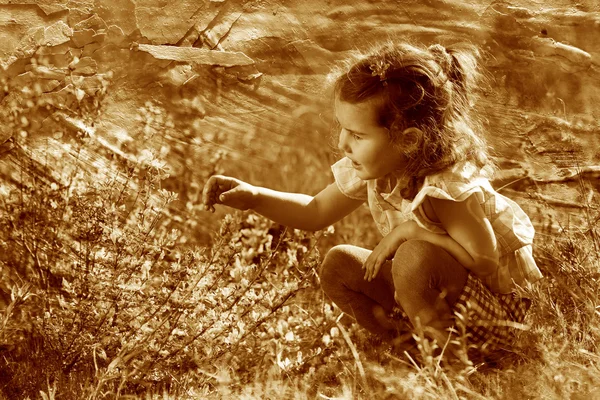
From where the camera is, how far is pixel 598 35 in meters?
3.78

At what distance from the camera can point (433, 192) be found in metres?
2.38

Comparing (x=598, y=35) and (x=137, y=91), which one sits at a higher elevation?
(x=598, y=35)

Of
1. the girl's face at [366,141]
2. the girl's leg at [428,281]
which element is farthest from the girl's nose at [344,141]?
the girl's leg at [428,281]

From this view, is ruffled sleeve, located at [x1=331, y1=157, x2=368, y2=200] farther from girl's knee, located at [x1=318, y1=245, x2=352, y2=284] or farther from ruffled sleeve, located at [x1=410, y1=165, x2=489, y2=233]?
ruffled sleeve, located at [x1=410, y1=165, x2=489, y2=233]

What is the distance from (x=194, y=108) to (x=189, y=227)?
1.88 ft

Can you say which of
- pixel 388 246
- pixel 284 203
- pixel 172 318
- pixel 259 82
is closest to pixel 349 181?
pixel 284 203

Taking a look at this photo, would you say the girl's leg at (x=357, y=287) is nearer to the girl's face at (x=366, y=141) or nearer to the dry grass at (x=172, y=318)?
the dry grass at (x=172, y=318)

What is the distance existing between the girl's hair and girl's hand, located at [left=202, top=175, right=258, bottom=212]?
477 mm

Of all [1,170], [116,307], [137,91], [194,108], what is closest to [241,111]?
[194,108]

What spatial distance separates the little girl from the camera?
2424 millimetres

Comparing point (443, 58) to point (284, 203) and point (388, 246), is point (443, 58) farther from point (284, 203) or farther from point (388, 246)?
point (284, 203)

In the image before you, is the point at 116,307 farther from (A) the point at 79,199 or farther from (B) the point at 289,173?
(B) the point at 289,173

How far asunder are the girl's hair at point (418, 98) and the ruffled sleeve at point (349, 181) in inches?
11.1

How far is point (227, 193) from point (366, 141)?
51 centimetres
